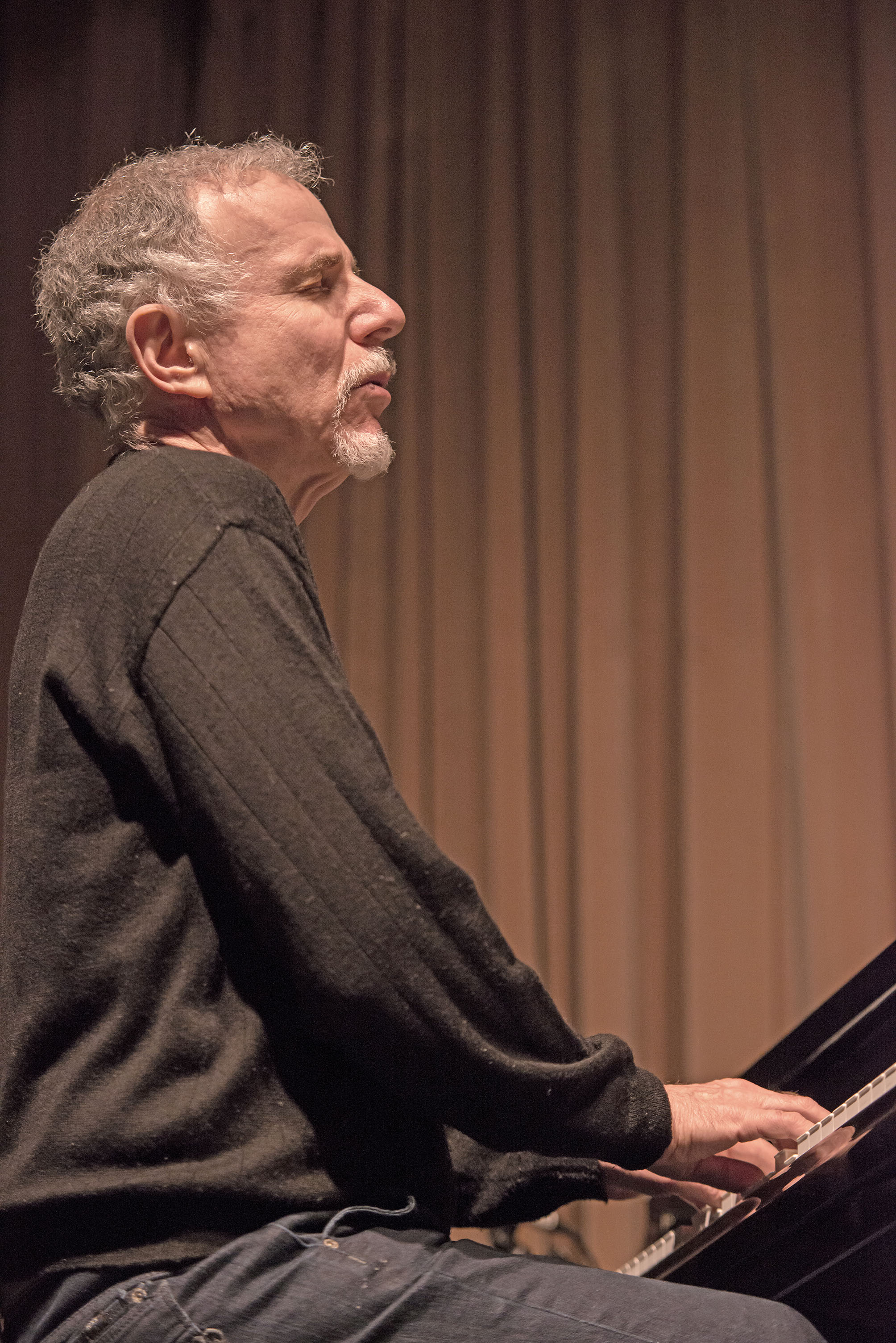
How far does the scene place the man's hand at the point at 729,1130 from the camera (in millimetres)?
905

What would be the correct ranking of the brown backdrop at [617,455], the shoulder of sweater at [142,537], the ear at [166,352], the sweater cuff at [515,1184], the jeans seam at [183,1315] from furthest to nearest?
1. the brown backdrop at [617,455]
2. the ear at [166,352]
3. the sweater cuff at [515,1184]
4. the shoulder of sweater at [142,537]
5. the jeans seam at [183,1315]

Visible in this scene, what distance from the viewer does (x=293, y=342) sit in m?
1.21

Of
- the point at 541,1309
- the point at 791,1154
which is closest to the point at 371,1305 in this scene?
the point at 541,1309

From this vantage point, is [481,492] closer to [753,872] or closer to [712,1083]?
[753,872]

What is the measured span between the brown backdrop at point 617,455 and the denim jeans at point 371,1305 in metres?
1.57

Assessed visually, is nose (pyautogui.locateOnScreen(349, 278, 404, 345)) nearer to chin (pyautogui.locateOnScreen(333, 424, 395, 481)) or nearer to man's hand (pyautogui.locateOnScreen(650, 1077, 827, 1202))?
chin (pyautogui.locateOnScreen(333, 424, 395, 481))

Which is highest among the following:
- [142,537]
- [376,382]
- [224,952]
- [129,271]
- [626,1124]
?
[129,271]

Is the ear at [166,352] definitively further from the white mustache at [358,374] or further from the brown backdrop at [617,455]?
the brown backdrop at [617,455]

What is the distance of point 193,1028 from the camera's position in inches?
32.7

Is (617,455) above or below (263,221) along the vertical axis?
below

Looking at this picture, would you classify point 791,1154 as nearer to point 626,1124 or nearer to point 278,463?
point 626,1124

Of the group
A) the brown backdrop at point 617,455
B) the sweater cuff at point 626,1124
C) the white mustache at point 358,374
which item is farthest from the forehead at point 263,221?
the brown backdrop at point 617,455

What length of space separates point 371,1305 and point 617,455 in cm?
201

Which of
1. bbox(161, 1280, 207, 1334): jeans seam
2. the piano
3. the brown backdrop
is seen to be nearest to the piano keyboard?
the piano
